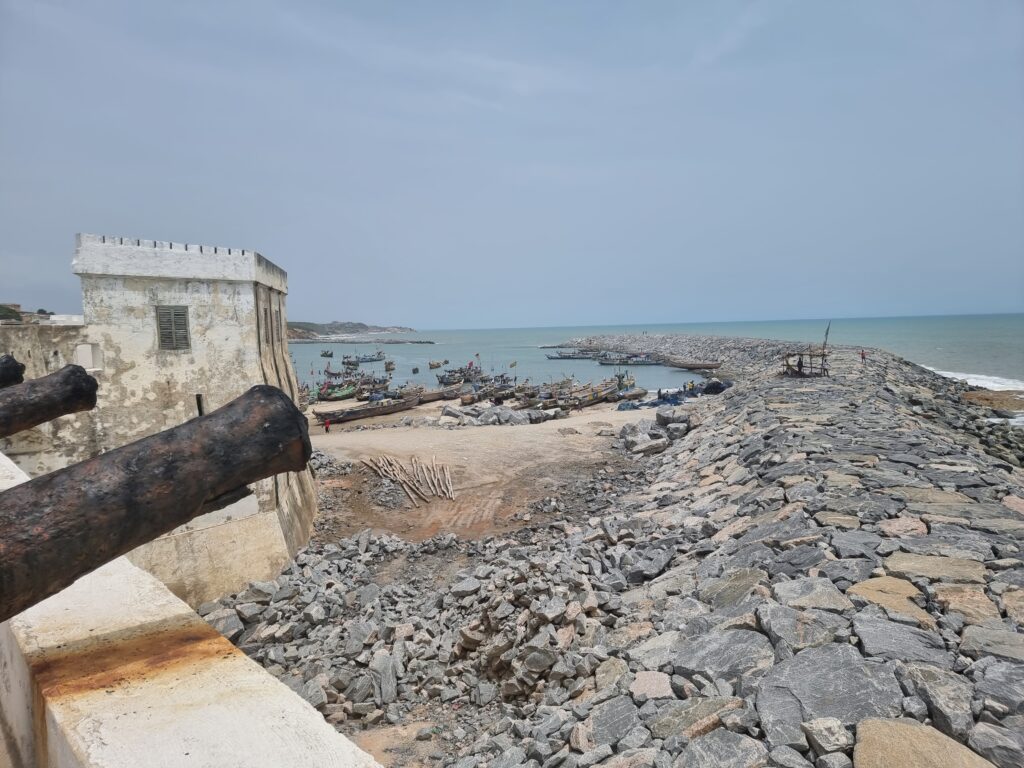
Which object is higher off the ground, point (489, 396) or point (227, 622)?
point (489, 396)

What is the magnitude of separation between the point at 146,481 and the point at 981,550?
7.08 m

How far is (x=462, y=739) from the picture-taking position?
6.08 m

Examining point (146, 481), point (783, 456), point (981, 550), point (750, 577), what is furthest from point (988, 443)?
point (146, 481)

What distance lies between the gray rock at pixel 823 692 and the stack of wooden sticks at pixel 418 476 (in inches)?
457

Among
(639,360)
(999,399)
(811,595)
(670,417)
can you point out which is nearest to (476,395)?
(670,417)

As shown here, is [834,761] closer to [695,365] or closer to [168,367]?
[168,367]

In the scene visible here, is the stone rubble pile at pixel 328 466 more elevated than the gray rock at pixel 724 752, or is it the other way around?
the gray rock at pixel 724 752

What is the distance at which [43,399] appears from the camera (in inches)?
125

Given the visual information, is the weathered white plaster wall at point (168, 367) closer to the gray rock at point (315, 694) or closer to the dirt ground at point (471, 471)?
the dirt ground at point (471, 471)

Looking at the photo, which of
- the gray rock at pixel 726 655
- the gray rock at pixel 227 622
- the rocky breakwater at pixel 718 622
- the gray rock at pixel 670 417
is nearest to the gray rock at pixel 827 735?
the rocky breakwater at pixel 718 622

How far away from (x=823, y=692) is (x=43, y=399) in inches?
204

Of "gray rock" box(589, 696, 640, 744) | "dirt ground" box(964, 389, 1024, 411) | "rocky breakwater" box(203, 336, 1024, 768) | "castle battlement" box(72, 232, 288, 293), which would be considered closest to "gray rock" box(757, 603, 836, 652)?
"rocky breakwater" box(203, 336, 1024, 768)

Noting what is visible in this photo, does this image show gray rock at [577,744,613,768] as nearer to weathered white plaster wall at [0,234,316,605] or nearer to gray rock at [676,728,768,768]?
gray rock at [676,728,768,768]

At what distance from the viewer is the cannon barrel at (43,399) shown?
3.08m
